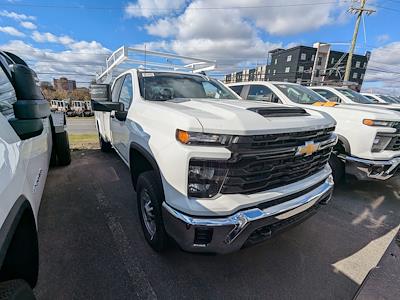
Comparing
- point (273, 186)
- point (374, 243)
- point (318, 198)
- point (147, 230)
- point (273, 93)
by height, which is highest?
point (273, 93)

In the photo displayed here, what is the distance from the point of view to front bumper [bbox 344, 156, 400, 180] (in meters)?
3.59

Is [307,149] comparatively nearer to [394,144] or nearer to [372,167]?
[372,167]

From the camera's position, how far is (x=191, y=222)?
1.69m

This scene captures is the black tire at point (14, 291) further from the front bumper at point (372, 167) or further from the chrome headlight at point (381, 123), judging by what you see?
the chrome headlight at point (381, 123)

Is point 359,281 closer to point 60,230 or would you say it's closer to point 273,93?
point 60,230

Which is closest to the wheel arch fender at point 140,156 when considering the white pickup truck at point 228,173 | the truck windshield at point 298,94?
the white pickup truck at point 228,173

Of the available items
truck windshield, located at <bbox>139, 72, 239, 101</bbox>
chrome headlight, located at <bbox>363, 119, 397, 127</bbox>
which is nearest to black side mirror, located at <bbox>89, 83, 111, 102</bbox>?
truck windshield, located at <bbox>139, 72, 239, 101</bbox>

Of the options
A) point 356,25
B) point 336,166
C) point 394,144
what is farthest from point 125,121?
point 356,25

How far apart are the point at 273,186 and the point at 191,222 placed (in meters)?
0.80

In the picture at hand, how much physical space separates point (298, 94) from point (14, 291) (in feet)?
18.6

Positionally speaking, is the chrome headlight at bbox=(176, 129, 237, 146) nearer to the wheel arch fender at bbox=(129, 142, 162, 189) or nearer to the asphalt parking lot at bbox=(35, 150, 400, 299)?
the wheel arch fender at bbox=(129, 142, 162, 189)

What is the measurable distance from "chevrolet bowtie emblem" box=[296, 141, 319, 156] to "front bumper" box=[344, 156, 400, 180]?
2.09 metres

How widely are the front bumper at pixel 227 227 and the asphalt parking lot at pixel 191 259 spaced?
56 cm

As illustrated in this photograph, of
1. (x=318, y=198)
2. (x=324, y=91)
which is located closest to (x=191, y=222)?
(x=318, y=198)
